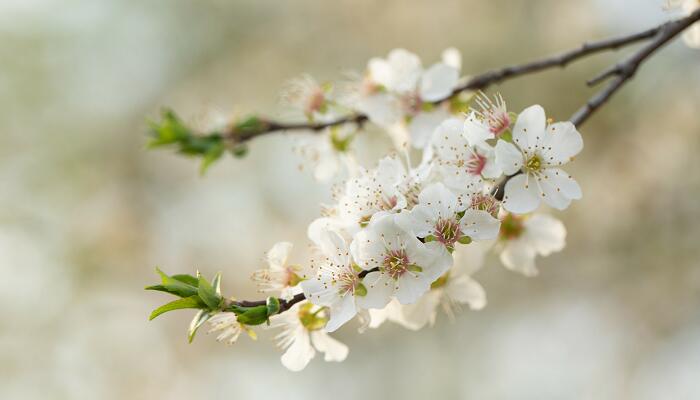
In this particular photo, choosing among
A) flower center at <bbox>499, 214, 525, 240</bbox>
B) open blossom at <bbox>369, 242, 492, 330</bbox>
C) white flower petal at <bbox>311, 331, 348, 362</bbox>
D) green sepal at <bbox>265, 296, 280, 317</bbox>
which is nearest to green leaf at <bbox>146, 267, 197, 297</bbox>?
green sepal at <bbox>265, 296, 280, 317</bbox>

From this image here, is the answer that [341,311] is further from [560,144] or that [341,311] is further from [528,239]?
[528,239]

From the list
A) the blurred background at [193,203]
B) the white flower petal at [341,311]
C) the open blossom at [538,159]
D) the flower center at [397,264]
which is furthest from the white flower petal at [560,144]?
the blurred background at [193,203]

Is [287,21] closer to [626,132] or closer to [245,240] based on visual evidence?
[245,240]

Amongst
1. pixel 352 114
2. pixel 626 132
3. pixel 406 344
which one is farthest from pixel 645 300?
pixel 352 114

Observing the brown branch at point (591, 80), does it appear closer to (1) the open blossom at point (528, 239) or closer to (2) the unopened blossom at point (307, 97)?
(2) the unopened blossom at point (307, 97)

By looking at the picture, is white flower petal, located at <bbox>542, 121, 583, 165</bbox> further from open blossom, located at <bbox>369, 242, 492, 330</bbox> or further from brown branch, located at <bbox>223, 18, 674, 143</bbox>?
brown branch, located at <bbox>223, 18, 674, 143</bbox>

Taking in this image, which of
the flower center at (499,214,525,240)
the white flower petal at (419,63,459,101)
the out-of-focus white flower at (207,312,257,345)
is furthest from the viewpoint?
the white flower petal at (419,63,459,101)
